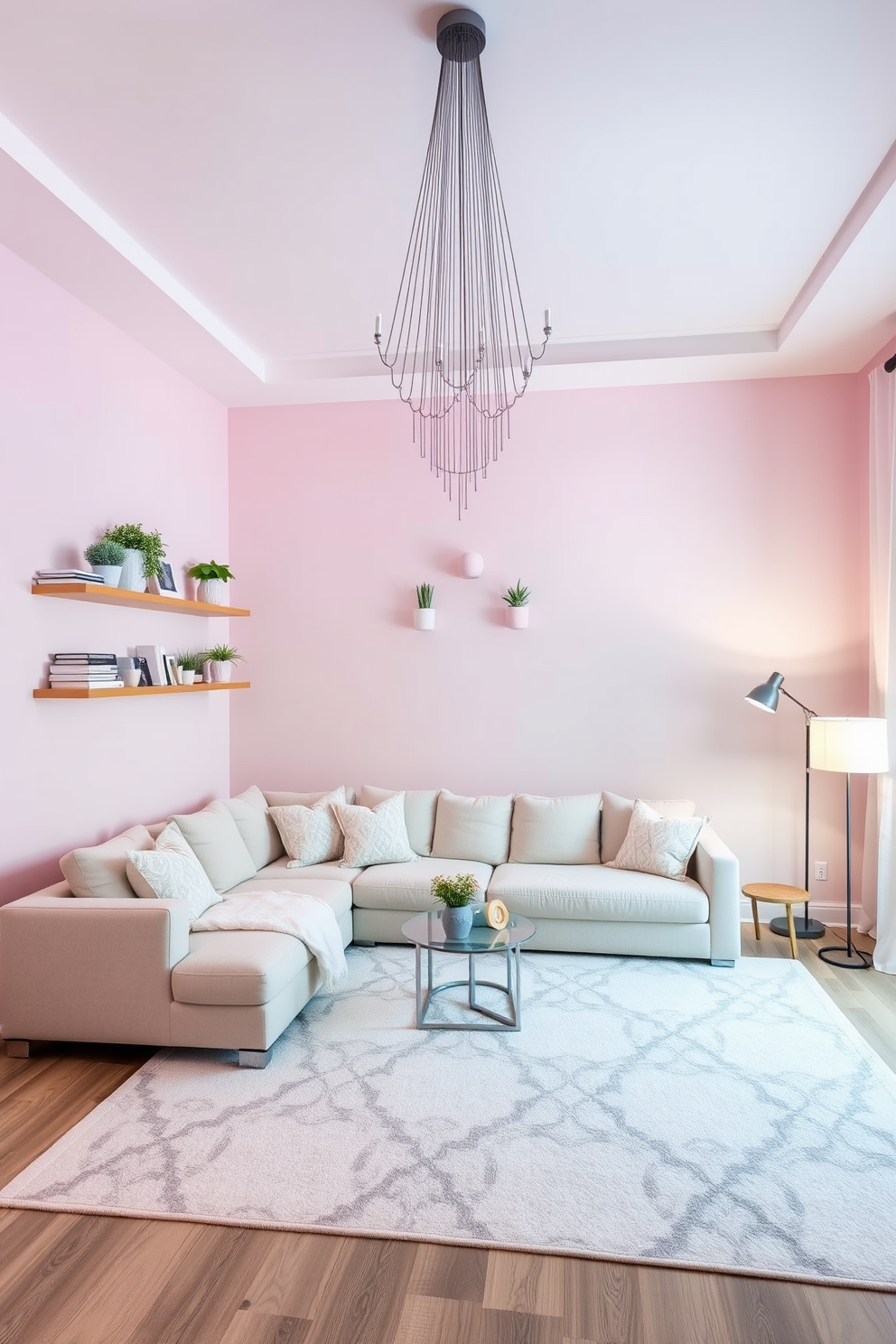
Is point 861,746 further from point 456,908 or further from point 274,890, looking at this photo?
point 274,890

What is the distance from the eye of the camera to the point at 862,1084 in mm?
2969

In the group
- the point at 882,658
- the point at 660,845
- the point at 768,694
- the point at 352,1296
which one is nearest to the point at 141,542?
the point at 660,845

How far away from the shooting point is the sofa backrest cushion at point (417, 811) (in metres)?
4.88

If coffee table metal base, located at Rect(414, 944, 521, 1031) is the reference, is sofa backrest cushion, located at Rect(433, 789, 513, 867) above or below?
above

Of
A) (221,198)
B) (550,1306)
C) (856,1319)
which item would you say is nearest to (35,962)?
(550,1306)

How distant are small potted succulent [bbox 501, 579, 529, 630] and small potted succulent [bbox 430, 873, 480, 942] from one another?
1963 millimetres

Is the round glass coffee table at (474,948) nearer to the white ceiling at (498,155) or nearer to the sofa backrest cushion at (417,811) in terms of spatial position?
the sofa backrest cushion at (417,811)

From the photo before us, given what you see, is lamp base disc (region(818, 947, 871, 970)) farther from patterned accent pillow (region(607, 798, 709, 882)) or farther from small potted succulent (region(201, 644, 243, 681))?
small potted succulent (region(201, 644, 243, 681))

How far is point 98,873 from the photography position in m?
3.34

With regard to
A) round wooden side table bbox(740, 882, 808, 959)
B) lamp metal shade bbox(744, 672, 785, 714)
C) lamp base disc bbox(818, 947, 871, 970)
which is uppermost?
lamp metal shade bbox(744, 672, 785, 714)

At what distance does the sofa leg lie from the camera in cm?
310

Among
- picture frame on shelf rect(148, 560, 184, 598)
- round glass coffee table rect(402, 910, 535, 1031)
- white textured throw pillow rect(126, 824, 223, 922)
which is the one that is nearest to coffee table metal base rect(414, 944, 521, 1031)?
round glass coffee table rect(402, 910, 535, 1031)

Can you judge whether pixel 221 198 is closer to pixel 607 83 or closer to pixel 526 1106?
pixel 607 83

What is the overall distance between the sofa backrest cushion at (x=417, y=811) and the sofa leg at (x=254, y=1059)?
1856 millimetres
